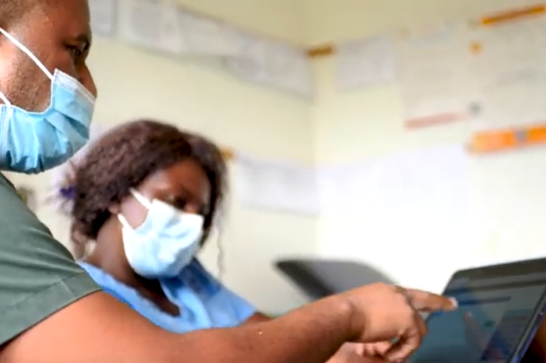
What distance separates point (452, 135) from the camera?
6.31 feet

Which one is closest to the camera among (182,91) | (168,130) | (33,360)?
(33,360)

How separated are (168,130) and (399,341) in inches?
28.8

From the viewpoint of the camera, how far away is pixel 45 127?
837 mm

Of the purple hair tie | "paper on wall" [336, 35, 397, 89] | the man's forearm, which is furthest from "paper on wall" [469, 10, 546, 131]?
the man's forearm

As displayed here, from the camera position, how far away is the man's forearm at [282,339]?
0.67 m

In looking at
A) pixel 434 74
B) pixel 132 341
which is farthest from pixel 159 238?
pixel 434 74

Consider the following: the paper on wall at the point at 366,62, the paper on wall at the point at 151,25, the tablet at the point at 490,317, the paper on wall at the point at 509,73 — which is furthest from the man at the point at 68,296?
the paper on wall at the point at 366,62

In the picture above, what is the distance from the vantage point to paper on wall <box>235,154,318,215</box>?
1907mm

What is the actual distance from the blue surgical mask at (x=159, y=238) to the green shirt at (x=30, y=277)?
2.03ft

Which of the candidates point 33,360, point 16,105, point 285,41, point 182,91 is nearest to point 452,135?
point 285,41

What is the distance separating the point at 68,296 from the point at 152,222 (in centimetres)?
65

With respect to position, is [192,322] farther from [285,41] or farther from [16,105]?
[285,41]

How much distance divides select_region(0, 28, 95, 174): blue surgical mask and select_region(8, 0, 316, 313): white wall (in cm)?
62

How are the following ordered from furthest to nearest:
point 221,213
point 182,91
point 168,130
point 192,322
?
point 182,91 < point 221,213 < point 168,130 < point 192,322
